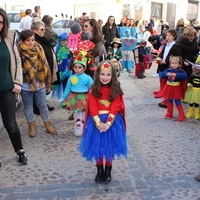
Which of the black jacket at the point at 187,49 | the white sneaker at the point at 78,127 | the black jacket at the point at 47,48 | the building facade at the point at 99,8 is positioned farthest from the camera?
the building facade at the point at 99,8

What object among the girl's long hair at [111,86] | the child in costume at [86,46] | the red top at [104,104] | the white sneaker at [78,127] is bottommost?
the white sneaker at [78,127]

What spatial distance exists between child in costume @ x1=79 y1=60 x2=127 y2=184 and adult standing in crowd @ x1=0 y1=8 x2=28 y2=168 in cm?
103

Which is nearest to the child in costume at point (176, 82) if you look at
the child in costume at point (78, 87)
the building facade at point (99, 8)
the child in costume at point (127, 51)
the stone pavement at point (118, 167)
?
the stone pavement at point (118, 167)

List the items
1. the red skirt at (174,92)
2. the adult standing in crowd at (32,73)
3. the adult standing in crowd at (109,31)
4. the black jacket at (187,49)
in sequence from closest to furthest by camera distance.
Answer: the adult standing in crowd at (32,73) < the red skirt at (174,92) < the black jacket at (187,49) < the adult standing in crowd at (109,31)

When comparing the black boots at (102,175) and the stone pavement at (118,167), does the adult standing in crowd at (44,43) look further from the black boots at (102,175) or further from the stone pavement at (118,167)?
the black boots at (102,175)

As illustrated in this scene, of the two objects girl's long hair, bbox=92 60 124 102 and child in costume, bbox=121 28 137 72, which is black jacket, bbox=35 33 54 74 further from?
child in costume, bbox=121 28 137 72

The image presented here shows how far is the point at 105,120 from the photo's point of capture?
310cm

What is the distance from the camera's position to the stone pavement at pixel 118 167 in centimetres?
304

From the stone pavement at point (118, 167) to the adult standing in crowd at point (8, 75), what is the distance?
41cm

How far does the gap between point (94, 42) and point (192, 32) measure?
2.25 m

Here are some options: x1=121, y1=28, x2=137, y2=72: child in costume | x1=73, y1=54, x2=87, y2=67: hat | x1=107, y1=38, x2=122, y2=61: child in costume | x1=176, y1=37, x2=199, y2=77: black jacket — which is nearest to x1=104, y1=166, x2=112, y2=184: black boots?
x1=73, y1=54, x2=87, y2=67: hat

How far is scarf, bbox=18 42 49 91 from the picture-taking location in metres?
4.11

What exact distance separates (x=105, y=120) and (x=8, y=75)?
1350 millimetres

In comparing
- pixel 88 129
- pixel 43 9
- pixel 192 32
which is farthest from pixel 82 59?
→ pixel 43 9
